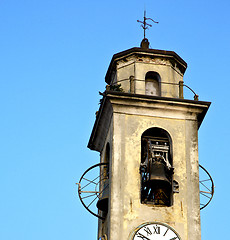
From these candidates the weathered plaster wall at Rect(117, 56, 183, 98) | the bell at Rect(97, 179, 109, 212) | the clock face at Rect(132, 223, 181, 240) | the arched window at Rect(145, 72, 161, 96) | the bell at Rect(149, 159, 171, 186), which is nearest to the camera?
the clock face at Rect(132, 223, 181, 240)

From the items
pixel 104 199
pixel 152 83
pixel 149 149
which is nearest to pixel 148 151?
pixel 149 149

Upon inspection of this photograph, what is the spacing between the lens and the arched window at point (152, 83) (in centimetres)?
2820

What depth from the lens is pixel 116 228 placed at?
24.5m

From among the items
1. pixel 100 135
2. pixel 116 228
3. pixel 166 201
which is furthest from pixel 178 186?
pixel 100 135

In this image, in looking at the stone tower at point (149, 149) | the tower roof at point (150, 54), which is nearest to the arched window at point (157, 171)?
the stone tower at point (149, 149)

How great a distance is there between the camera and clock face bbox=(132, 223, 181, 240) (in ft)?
80.3

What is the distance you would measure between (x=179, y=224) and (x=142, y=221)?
3.84 feet

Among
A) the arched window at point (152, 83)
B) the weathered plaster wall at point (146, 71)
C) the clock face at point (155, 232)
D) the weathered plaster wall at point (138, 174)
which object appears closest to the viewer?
the clock face at point (155, 232)

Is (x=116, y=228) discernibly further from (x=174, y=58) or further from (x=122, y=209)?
(x=174, y=58)

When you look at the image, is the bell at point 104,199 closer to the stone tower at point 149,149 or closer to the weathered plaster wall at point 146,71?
the stone tower at point 149,149

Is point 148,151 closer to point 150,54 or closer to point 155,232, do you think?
point 155,232

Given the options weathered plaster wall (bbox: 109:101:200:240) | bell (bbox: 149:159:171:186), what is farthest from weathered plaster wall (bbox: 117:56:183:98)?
bell (bbox: 149:159:171:186)

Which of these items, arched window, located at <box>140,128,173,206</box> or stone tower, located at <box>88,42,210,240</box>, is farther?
arched window, located at <box>140,128,173,206</box>

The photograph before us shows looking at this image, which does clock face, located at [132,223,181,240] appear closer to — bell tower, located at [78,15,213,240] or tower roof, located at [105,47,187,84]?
bell tower, located at [78,15,213,240]
